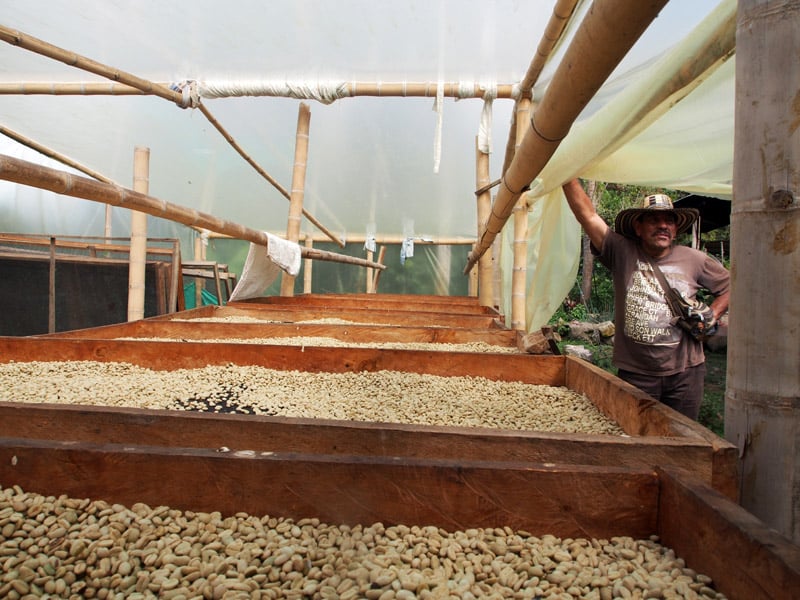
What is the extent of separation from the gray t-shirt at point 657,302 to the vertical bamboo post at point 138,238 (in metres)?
3.32

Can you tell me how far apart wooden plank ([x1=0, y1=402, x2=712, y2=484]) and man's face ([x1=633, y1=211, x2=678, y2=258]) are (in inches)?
60.1

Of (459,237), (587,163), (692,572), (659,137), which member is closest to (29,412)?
(692,572)

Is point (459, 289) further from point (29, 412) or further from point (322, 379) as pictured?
point (29, 412)

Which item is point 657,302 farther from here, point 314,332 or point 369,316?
point 369,316

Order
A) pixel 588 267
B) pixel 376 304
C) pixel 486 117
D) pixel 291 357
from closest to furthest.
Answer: pixel 291 357 → pixel 486 117 → pixel 376 304 → pixel 588 267

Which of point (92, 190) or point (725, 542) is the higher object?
point (92, 190)

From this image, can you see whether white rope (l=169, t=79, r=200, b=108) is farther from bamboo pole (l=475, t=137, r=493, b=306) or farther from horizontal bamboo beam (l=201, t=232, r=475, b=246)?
horizontal bamboo beam (l=201, t=232, r=475, b=246)

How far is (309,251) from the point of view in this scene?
607 centimetres

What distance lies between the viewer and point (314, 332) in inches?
125

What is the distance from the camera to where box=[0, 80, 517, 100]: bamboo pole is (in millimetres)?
4949

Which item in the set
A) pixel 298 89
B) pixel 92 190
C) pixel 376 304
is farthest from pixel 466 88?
pixel 92 190

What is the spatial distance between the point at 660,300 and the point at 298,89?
14.0 feet

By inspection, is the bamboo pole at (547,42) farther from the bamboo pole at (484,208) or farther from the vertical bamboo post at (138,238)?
the vertical bamboo post at (138,238)

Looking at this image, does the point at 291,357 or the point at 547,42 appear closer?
the point at 291,357
